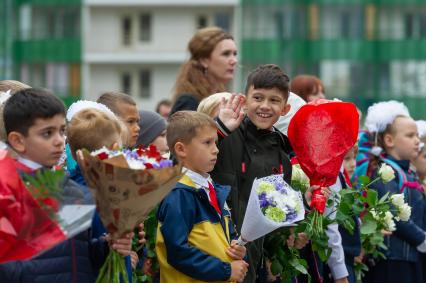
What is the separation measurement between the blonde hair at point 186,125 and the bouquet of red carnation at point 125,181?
95 centimetres

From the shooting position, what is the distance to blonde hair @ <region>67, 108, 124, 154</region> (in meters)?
5.51

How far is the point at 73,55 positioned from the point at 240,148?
1585 inches

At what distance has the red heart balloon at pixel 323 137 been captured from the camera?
666 centimetres

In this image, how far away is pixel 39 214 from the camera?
4.67 metres

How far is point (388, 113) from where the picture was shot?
8867mm

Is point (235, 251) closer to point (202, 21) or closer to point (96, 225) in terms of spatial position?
point (96, 225)

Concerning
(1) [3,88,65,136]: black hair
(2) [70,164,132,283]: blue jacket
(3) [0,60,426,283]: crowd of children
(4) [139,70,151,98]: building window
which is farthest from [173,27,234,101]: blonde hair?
(4) [139,70,151,98]: building window

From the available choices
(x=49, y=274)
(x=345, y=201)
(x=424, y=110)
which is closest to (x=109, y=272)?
(x=49, y=274)

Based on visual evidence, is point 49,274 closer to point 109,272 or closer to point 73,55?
point 109,272

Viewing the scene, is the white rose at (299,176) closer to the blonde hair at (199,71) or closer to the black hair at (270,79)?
the black hair at (270,79)

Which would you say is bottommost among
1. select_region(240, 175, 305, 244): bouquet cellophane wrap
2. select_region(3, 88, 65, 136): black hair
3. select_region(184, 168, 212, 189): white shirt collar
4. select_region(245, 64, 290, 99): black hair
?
select_region(240, 175, 305, 244): bouquet cellophane wrap

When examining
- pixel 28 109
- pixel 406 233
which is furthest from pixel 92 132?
pixel 406 233

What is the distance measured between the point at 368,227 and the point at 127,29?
3994 centimetres

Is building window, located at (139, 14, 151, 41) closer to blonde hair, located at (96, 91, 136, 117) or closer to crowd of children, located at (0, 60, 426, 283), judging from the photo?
crowd of children, located at (0, 60, 426, 283)
